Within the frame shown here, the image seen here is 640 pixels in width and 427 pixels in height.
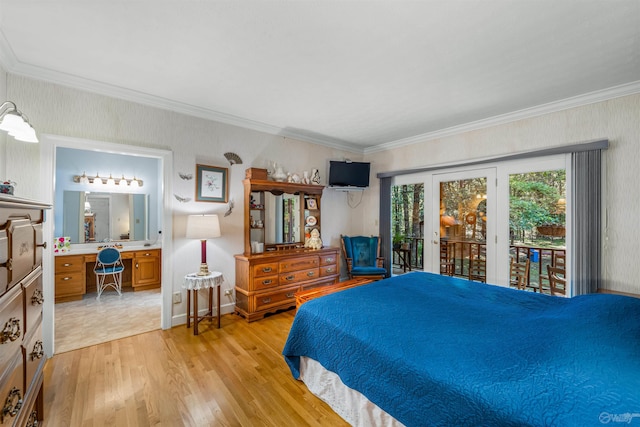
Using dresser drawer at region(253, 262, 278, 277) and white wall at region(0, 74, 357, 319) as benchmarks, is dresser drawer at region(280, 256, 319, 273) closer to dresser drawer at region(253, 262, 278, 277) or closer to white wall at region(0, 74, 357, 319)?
dresser drawer at region(253, 262, 278, 277)

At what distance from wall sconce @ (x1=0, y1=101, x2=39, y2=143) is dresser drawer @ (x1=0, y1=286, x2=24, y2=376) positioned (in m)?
1.04

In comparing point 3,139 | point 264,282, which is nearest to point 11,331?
point 3,139

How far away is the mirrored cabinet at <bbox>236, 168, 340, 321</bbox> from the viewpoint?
11.2 ft

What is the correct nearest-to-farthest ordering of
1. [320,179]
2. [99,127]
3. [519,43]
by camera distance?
[519,43] < [99,127] < [320,179]

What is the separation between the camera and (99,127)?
2715 millimetres

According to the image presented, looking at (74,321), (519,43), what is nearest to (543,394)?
Answer: (519,43)

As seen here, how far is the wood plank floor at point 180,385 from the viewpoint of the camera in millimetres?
1760

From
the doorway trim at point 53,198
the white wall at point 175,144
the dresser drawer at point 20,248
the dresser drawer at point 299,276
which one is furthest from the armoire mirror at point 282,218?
the dresser drawer at point 20,248

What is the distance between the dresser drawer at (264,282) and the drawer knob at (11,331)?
226cm

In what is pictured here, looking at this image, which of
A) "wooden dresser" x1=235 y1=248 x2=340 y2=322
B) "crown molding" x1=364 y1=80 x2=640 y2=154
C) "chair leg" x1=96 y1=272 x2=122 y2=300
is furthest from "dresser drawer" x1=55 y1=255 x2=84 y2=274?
"crown molding" x1=364 y1=80 x2=640 y2=154

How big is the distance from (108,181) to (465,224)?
19.5ft

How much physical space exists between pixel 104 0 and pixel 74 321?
11.6ft

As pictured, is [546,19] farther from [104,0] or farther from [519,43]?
[104,0]

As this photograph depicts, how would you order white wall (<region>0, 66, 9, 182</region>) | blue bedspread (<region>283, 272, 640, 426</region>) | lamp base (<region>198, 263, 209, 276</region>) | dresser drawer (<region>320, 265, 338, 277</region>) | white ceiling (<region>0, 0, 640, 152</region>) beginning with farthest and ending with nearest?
dresser drawer (<region>320, 265, 338, 277</region>) → lamp base (<region>198, 263, 209, 276</region>) → white wall (<region>0, 66, 9, 182</region>) → white ceiling (<region>0, 0, 640, 152</region>) → blue bedspread (<region>283, 272, 640, 426</region>)
